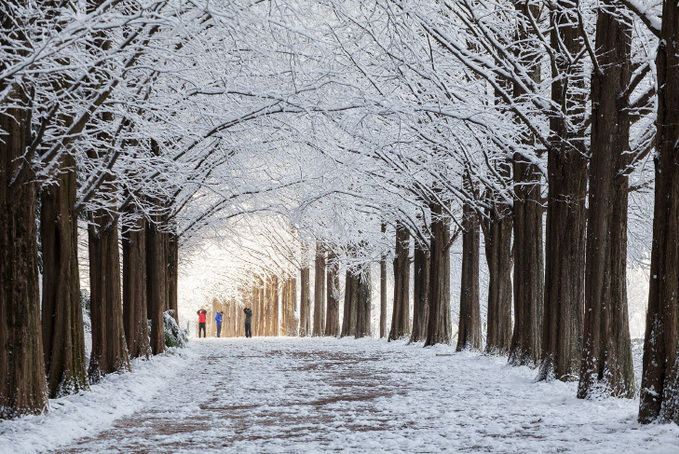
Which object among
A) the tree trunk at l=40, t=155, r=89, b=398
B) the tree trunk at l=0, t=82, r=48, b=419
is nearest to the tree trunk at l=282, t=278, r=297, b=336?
the tree trunk at l=40, t=155, r=89, b=398

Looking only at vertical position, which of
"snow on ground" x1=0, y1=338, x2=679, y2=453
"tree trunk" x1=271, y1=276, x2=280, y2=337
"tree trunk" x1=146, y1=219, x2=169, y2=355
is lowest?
"tree trunk" x1=271, y1=276, x2=280, y2=337

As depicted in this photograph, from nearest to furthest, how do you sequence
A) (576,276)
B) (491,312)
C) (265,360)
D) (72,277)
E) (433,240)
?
(72,277), (576,276), (491,312), (265,360), (433,240)

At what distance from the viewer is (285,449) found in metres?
7.24

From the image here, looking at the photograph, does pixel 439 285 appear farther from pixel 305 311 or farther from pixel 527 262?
pixel 305 311

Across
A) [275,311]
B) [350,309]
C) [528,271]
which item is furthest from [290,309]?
[528,271]

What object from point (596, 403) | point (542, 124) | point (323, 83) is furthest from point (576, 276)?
point (323, 83)

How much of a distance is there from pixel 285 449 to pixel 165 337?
14.9m

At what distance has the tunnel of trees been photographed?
8.45 meters

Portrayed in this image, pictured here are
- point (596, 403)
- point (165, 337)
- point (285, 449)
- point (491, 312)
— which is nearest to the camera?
point (285, 449)

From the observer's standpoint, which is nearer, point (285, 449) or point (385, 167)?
point (285, 449)

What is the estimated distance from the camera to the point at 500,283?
58.4 feet

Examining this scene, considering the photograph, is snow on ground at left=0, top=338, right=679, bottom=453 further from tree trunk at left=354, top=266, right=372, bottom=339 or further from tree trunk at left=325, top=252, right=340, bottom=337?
tree trunk at left=325, top=252, right=340, bottom=337

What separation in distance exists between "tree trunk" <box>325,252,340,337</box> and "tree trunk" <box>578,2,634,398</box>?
2613 cm

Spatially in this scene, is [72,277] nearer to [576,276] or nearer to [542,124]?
[576,276]
